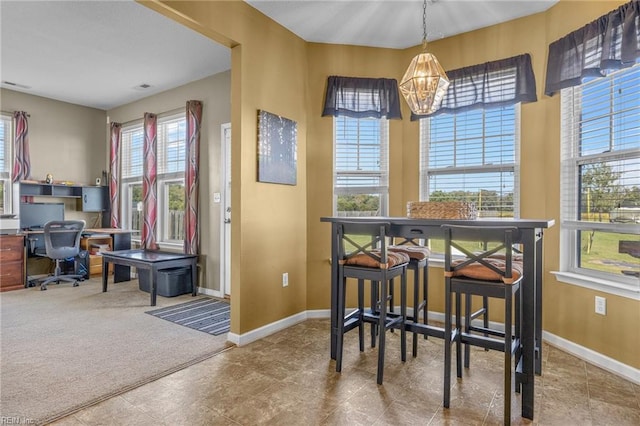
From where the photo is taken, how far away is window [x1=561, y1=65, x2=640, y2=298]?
2.54m

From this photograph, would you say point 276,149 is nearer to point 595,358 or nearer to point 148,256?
point 148,256

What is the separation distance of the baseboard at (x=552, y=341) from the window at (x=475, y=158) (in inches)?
44.2

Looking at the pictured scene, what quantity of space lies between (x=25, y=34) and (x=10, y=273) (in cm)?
319

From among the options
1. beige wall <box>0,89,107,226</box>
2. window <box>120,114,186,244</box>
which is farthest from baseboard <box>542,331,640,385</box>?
beige wall <box>0,89,107,226</box>

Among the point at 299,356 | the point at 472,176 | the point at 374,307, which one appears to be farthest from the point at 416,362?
the point at 472,176

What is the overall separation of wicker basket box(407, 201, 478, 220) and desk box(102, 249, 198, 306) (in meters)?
3.17

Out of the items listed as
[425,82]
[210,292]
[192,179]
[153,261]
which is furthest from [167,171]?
[425,82]

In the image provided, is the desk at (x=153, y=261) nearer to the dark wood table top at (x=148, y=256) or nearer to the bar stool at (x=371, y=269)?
the dark wood table top at (x=148, y=256)

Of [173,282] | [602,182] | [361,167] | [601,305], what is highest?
[361,167]

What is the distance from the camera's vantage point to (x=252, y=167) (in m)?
3.12

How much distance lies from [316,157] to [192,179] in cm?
200

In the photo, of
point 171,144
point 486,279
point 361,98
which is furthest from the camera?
point 171,144

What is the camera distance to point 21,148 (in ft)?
17.7

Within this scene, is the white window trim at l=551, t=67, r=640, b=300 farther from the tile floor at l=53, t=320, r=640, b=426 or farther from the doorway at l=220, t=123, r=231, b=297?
the doorway at l=220, t=123, r=231, b=297
